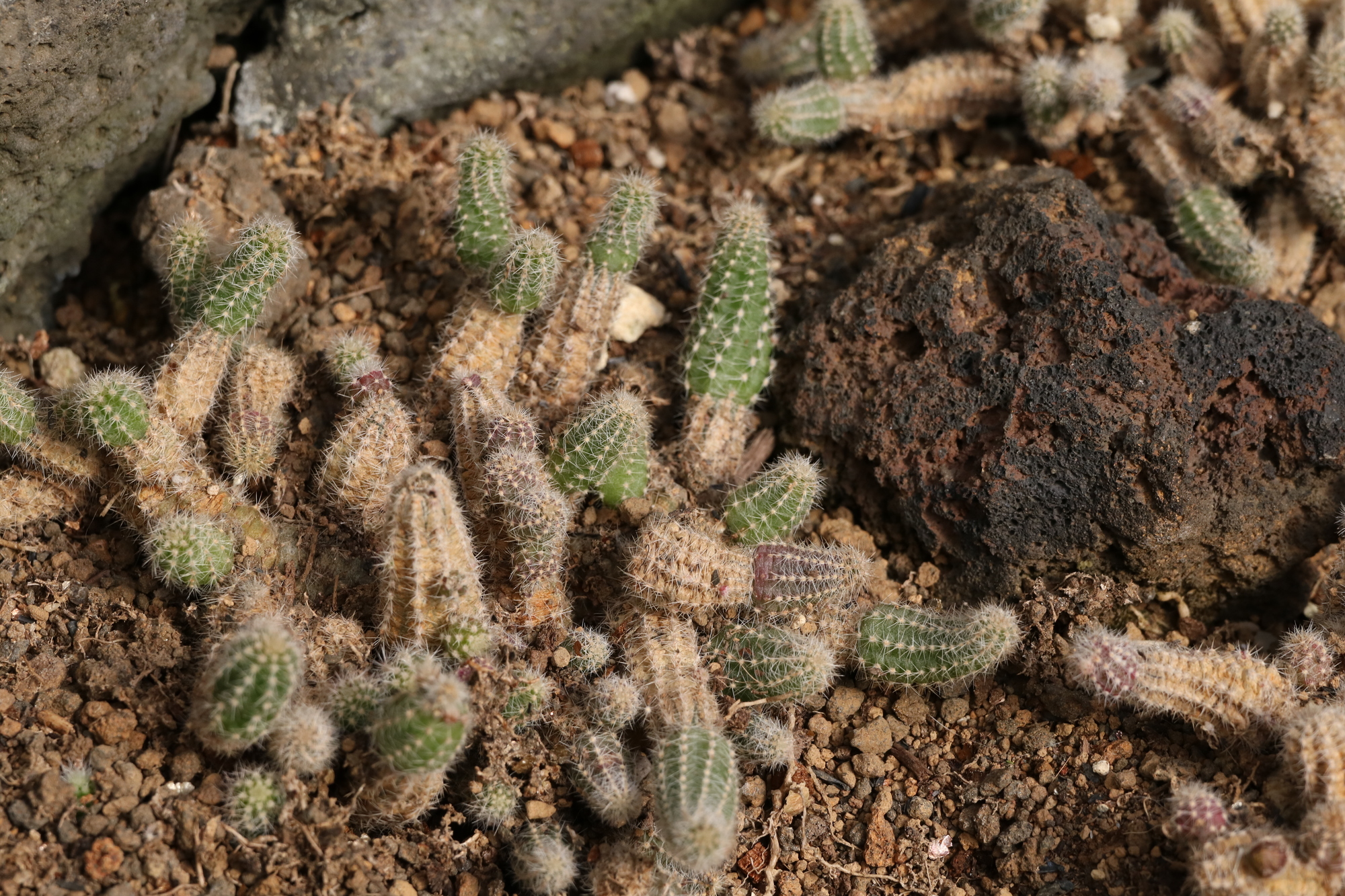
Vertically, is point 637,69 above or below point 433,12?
below

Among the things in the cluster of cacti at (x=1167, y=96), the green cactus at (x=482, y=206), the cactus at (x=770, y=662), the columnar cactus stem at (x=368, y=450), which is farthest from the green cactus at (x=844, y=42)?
the cactus at (x=770, y=662)

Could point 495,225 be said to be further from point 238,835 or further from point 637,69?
point 238,835

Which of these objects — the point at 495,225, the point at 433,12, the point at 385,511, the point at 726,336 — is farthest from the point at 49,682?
the point at 433,12

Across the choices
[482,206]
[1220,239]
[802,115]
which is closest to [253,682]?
[482,206]

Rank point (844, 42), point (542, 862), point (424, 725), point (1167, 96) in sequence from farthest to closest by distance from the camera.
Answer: point (844, 42)
point (1167, 96)
point (542, 862)
point (424, 725)

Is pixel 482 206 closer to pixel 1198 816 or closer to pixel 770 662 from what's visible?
pixel 770 662

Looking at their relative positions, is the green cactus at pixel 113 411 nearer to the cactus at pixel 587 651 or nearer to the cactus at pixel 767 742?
the cactus at pixel 587 651
